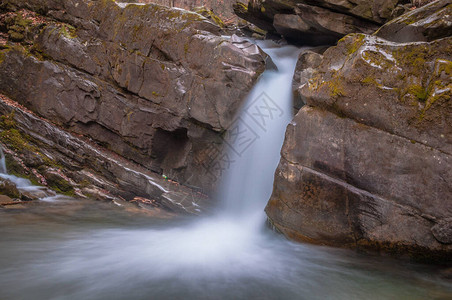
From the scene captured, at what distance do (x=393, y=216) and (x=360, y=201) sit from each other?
20.5 inches

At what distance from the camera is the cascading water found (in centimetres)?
396

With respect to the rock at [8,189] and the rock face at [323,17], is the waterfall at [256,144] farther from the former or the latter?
the rock at [8,189]

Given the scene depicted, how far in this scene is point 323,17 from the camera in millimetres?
8734

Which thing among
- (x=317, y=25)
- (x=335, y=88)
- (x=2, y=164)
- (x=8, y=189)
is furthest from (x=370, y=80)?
(x=2, y=164)

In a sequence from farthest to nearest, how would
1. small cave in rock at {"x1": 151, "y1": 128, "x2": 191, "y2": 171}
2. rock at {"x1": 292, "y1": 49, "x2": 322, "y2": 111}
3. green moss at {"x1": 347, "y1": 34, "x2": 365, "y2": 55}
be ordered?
small cave in rock at {"x1": 151, "y1": 128, "x2": 191, "y2": 171} → rock at {"x1": 292, "y1": 49, "x2": 322, "y2": 111} → green moss at {"x1": 347, "y1": 34, "x2": 365, "y2": 55}

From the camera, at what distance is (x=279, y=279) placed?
4.48 metres

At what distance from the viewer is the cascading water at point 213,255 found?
13.0ft

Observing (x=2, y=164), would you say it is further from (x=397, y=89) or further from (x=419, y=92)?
(x=419, y=92)

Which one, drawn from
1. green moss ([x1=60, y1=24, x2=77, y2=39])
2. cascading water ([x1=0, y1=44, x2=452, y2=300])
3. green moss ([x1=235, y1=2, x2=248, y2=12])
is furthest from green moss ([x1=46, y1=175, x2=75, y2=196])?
green moss ([x1=235, y1=2, x2=248, y2=12])

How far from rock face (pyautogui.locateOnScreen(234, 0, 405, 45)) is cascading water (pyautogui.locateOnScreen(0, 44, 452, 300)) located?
2.46 meters

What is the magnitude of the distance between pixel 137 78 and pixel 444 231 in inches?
309

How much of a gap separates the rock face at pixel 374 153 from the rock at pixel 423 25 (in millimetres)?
357

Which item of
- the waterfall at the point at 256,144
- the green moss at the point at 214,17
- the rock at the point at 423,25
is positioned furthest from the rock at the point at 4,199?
the rock at the point at 423,25

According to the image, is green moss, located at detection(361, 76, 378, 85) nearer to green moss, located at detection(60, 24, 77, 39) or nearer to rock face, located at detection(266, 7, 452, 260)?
rock face, located at detection(266, 7, 452, 260)
